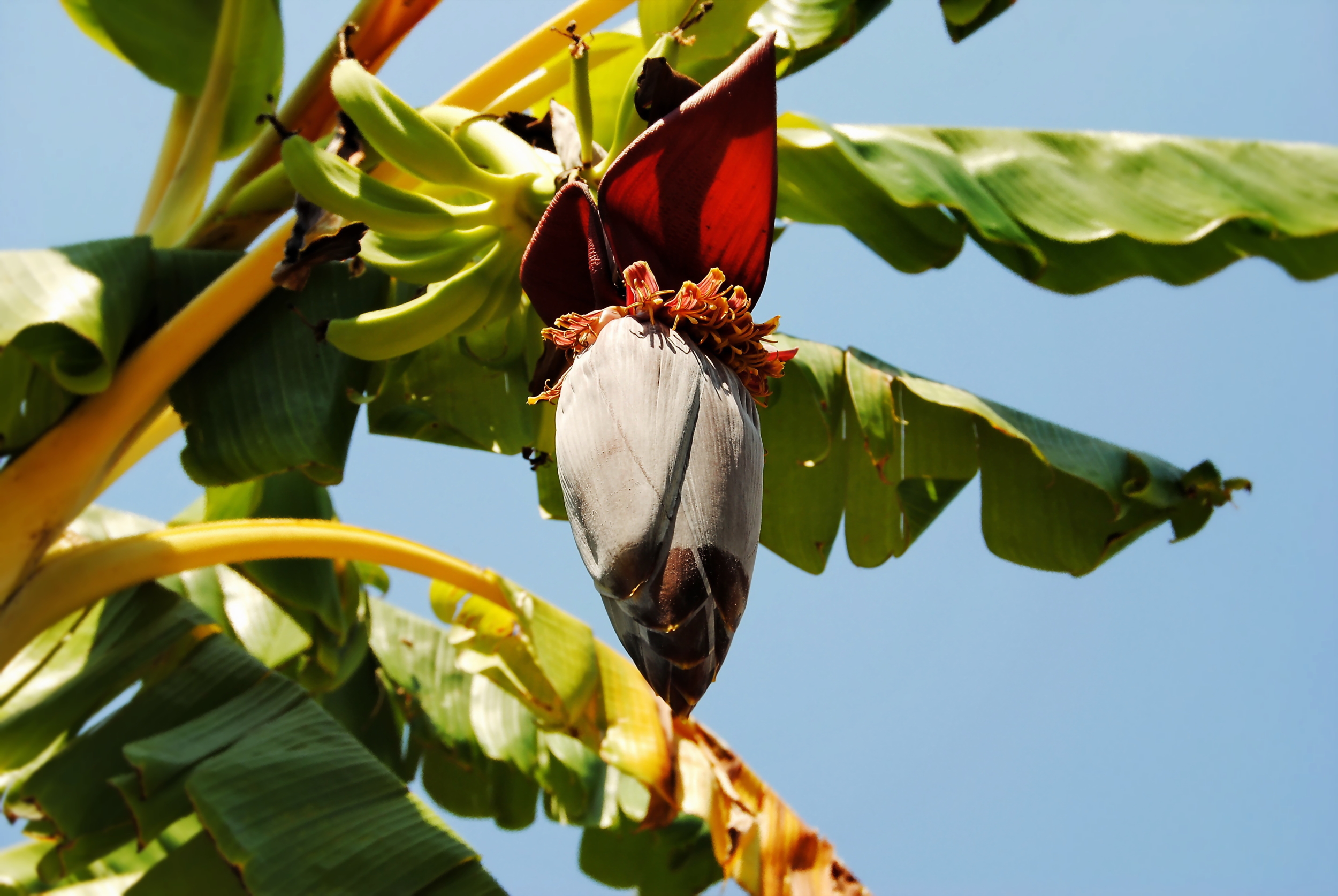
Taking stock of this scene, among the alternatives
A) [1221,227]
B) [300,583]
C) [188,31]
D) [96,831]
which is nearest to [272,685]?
[300,583]

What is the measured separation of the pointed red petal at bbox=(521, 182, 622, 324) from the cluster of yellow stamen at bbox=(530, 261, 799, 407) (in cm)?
5

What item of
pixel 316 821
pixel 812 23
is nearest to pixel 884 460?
pixel 812 23

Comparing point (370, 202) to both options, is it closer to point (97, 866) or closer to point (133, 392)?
point (133, 392)

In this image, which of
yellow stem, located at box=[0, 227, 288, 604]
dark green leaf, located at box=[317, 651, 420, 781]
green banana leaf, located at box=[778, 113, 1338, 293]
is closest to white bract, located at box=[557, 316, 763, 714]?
green banana leaf, located at box=[778, 113, 1338, 293]

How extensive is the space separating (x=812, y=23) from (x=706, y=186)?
862 mm

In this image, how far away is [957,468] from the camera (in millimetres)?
1823

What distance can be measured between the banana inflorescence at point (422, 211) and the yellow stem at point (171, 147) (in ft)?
3.70

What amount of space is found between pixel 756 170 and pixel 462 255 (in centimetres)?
47

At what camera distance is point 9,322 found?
4.75 feet

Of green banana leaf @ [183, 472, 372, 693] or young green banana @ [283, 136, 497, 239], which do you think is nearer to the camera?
young green banana @ [283, 136, 497, 239]

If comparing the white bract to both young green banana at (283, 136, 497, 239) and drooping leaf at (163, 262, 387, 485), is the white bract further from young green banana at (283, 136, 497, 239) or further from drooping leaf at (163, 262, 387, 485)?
drooping leaf at (163, 262, 387, 485)

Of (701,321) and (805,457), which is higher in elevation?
(701,321)

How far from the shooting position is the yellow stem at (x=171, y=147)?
86.0 inches

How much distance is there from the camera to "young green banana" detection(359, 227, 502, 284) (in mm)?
1227
